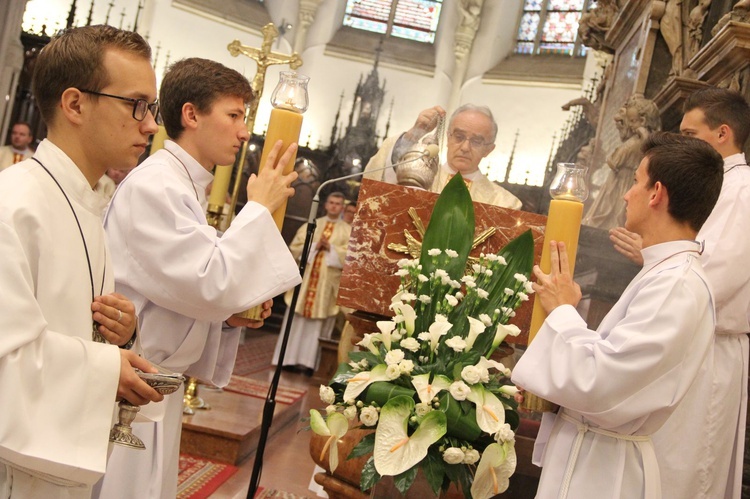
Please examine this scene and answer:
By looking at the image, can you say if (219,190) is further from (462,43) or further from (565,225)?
(462,43)

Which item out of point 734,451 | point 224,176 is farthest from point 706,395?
point 224,176

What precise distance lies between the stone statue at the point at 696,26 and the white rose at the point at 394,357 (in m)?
4.05

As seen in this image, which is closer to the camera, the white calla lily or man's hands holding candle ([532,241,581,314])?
the white calla lily

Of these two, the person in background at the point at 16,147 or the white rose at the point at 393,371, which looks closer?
the white rose at the point at 393,371

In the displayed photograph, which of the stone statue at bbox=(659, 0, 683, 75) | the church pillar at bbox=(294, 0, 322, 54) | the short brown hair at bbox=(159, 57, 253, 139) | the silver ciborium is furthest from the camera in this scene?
the church pillar at bbox=(294, 0, 322, 54)

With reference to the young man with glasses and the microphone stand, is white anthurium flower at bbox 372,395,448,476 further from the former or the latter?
the microphone stand

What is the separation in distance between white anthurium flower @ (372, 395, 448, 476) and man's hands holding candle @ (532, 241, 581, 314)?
52 centimetres

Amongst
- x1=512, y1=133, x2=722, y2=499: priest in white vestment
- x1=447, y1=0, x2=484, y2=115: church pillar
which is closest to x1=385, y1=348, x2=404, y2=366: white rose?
x1=512, y1=133, x2=722, y2=499: priest in white vestment

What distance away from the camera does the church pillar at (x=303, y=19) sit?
55.3 feet

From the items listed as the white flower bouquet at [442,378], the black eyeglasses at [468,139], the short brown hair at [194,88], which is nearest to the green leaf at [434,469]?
the white flower bouquet at [442,378]

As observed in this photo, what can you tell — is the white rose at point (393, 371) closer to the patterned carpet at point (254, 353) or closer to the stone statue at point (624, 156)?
the stone statue at point (624, 156)

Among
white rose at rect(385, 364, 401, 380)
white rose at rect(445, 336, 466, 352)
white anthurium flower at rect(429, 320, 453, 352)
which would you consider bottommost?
white rose at rect(385, 364, 401, 380)

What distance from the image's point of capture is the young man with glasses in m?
1.37

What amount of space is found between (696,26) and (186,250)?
4235mm
